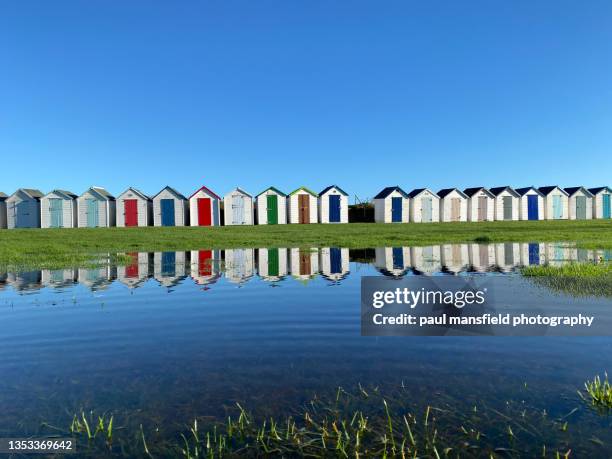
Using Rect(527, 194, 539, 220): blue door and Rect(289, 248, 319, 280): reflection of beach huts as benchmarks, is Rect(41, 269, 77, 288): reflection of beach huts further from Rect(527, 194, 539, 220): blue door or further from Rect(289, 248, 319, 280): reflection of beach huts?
Rect(527, 194, 539, 220): blue door

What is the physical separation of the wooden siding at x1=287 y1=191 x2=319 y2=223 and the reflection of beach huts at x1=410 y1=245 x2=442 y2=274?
3100 cm

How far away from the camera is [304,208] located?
196 ft

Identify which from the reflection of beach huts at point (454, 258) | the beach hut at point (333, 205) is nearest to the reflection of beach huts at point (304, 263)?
the reflection of beach huts at point (454, 258)

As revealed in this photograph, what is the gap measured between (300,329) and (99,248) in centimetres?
2393

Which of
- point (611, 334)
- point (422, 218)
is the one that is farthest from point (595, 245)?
point (422, 218)

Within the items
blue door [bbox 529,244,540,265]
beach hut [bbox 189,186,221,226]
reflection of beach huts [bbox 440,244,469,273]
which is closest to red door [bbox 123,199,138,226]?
beach hut [bbox 189,186,221,226]

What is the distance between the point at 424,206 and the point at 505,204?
1240cm

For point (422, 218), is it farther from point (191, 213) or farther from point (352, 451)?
point (352, 451)

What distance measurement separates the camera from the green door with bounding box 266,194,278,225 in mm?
58781

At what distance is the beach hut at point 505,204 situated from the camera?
214 feet

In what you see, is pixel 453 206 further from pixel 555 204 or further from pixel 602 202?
pixel 602 202

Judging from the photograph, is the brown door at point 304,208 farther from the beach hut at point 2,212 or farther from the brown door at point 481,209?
the beach hut at point 2,212

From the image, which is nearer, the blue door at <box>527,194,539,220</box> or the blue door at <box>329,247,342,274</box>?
the blue door at <box>329,247,342,274</box>

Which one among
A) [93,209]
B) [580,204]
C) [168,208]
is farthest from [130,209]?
[580,204]
